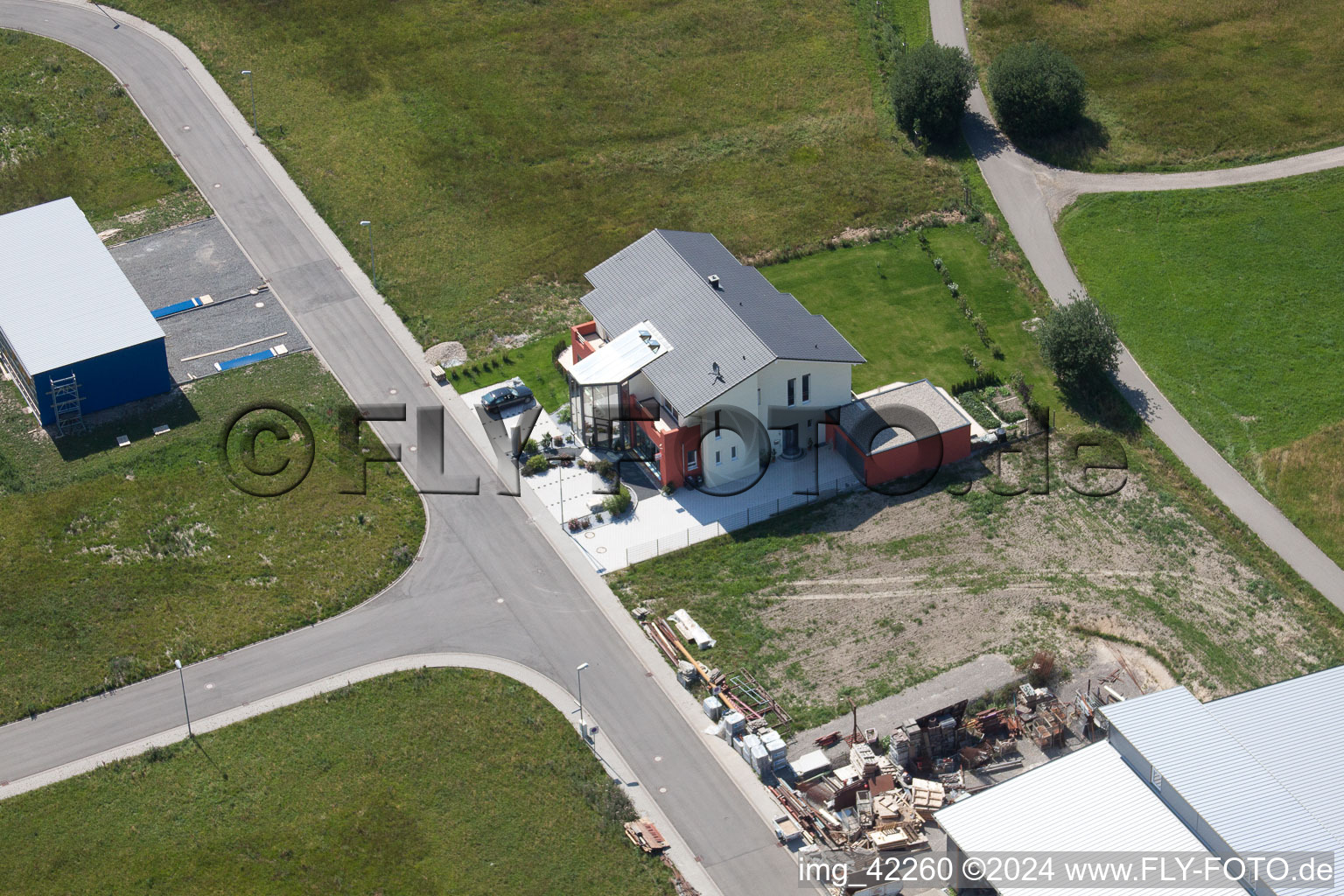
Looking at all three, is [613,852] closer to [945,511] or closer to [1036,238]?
[945,511]

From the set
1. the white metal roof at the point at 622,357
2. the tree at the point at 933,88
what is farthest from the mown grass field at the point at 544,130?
the white metal roof at the point at 622,357

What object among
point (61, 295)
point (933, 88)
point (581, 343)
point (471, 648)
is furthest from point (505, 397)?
point (933, 88)

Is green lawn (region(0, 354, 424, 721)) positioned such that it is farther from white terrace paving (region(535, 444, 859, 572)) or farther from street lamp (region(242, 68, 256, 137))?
street lamp (region(242, 68, 256, 137))

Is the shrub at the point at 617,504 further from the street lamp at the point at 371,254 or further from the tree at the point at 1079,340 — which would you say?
the tree at the point at 1079,340

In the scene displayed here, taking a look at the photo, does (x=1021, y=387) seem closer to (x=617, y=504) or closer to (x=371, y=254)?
(x=617, y=504)

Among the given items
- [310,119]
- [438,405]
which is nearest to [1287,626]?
[438,405]

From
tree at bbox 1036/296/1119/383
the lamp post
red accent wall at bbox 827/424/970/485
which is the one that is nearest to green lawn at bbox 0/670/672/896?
the lamp post
